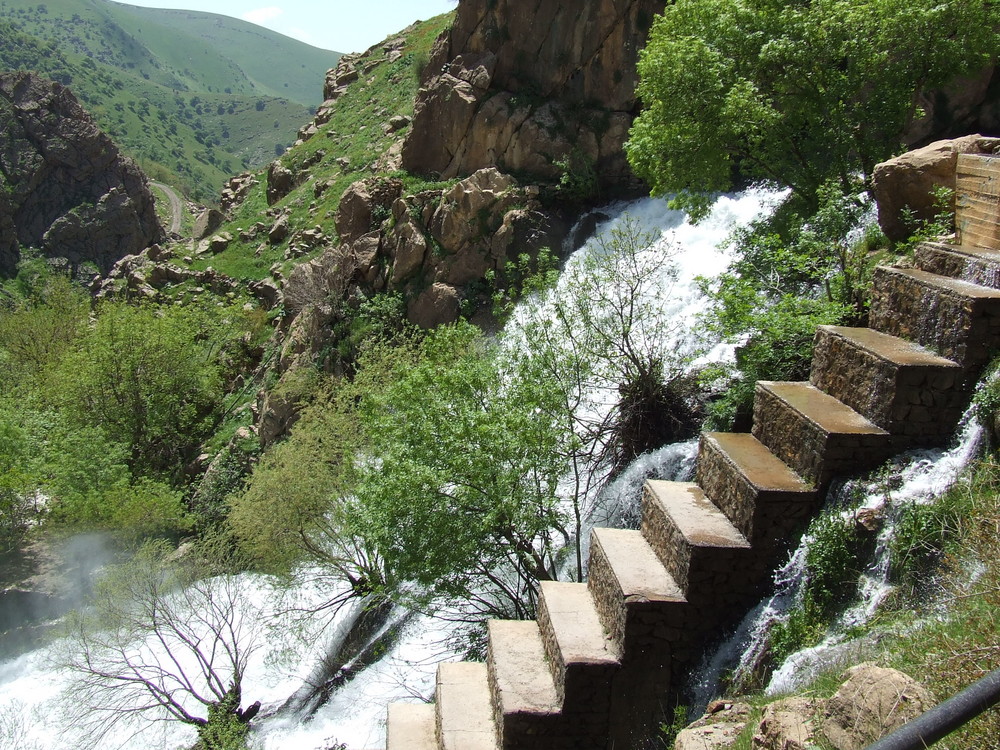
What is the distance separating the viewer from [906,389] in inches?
227

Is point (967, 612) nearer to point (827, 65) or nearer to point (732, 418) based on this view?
point (732, 418)

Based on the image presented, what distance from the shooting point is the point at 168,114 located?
159625 mm

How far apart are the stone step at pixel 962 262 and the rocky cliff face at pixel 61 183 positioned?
66.6 meters

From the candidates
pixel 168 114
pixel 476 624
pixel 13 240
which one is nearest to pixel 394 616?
pixel 476 624

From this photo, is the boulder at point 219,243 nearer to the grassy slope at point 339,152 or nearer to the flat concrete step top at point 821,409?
the grassy slope at point 339,152

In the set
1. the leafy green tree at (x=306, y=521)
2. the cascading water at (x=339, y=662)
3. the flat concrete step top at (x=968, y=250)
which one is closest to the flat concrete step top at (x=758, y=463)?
the cascading water at (x=339, y=662)

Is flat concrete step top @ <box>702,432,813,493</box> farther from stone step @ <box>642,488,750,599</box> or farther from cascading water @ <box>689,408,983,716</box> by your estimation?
stone step @ <box>642,488,750,599</box>

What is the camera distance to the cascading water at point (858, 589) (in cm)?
493

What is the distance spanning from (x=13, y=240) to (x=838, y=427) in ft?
233

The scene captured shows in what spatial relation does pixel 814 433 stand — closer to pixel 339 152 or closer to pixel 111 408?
pixel 111 408

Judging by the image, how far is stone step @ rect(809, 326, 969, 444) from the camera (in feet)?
18.7

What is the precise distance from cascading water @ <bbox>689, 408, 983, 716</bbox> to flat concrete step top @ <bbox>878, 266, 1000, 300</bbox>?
0.91 m

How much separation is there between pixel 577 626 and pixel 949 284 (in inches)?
173

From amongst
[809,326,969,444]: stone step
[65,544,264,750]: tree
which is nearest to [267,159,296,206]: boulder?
[65,544,264,750]: tree
